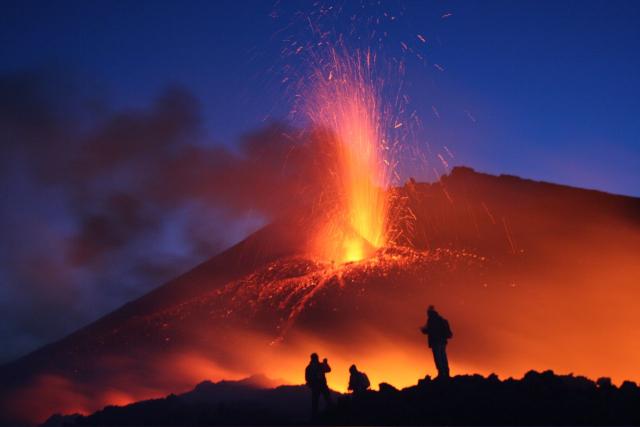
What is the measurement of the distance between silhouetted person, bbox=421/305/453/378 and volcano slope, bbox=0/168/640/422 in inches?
264

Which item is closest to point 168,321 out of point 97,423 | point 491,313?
point 97,423

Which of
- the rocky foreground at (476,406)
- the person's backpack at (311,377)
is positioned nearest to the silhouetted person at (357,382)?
the rocky foreground at (476,406)

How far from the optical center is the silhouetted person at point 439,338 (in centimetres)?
1416

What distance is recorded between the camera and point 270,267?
38.3 metres

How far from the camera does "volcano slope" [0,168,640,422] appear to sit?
74.6 ft

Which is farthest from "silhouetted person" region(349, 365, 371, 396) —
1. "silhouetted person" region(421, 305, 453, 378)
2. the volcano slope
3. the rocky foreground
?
the volcano slope

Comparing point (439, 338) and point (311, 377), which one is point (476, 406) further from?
point (311, 377)

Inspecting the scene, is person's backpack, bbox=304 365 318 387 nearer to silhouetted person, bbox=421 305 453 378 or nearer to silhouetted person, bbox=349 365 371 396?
silhouetted person, bbox=349 365 371 396

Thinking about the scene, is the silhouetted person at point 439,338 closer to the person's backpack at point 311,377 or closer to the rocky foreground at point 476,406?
the rocky foreground at point 476,406

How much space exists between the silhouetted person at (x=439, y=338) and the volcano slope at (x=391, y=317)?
6698mm

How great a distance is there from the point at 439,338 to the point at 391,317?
1258cm

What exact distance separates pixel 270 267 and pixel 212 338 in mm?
10298

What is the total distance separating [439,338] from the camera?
14305 millimetres

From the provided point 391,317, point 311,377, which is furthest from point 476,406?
point 391,317
